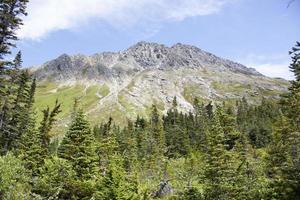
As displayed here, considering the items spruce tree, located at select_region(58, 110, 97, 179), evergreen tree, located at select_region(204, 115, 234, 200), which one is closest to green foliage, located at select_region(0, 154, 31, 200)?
spruce tree, located at select_region(58, 110, 97, 179)

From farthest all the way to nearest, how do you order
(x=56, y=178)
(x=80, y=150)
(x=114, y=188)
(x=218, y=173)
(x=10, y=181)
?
(x=80, y=150)
(x=218, y=173)
(x=56, y=178)
(x=114, y=188)
(x=10, y=181)

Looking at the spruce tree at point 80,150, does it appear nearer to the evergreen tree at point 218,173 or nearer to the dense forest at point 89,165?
the dense forest at point 89,165

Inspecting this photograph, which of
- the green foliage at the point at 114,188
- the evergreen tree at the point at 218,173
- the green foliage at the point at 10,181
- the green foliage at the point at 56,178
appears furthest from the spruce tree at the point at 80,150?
the green foliage at the point at 10,181

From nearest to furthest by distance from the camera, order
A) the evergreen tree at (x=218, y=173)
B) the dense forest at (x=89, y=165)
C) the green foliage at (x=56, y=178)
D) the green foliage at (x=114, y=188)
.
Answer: the dense forest at (x=89, y=165) < the green foliage at (x=114, y=188) < the green foliage at (x=56, y=178) < the evergreen tree at (x=218, y=173)

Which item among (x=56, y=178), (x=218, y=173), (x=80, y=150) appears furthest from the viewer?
(x=80, y=150)

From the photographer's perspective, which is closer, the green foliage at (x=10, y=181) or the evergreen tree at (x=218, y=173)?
the green foliage at (x=10, y=181)

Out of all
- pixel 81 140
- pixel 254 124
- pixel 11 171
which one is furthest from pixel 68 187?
pixel 254 124

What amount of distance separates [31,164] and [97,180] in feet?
58.9

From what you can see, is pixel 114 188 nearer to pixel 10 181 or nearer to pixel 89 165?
pixel 89 165

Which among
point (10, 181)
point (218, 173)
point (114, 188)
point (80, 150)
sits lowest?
point (114, 188)

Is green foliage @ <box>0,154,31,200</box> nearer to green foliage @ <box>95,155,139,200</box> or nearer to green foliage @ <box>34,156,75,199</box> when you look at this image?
green foliage @ <box>34,156,75,199</box>

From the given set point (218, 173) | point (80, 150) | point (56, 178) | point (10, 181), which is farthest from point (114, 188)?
point (10, 181)

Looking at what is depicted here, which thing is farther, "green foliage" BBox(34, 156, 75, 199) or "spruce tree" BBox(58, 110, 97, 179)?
"spruce tree" BBox(58, 110, 97, 179)

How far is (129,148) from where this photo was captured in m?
105
